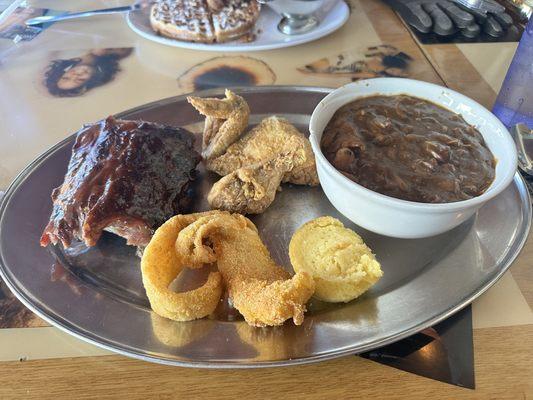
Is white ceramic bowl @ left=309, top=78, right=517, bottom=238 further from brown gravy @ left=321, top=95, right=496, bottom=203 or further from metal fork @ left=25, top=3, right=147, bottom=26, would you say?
metal fork @ left=25, top=3, right=147, bottom=26

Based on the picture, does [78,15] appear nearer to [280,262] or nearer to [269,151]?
[269,151]

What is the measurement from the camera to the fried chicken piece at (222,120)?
165 centimetres

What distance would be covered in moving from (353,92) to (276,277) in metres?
0.70

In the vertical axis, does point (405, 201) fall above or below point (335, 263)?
above

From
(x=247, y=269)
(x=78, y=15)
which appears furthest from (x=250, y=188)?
(x=78, y=15)

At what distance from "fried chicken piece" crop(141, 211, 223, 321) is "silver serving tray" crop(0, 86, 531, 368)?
0.04 m

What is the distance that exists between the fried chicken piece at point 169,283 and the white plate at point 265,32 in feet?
4.94

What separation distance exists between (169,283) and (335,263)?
0.48 meters

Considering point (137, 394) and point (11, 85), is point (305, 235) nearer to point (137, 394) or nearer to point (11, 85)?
point (137, 394)

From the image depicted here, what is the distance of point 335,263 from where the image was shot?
1.26 metres

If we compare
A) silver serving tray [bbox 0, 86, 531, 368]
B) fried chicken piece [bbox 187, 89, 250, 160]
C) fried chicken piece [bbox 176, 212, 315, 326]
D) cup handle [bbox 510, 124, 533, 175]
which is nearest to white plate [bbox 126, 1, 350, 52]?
fried chicken piece [bbox 187, 89, 250, 160]

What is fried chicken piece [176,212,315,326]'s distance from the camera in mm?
1155

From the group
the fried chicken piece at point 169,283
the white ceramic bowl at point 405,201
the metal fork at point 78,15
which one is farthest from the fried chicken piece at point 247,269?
the metal fork at point 78,15

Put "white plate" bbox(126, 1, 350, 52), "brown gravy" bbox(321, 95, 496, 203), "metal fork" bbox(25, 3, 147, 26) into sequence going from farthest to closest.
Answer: "metal fork" bbox(25, 3, 147, 26), "white plate" bbox(126, 1, 350, 52), "brown gravy" bbox(321, 95, 496, 203)
